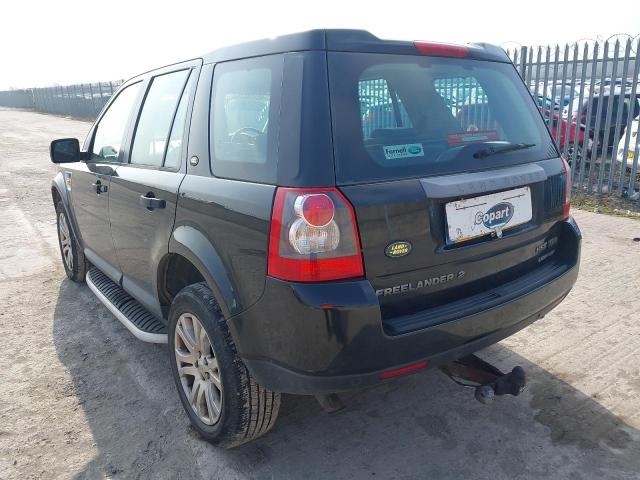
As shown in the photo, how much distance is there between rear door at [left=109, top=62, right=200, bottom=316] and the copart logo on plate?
4.79 ft

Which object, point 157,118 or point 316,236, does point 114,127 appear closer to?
point 157,118

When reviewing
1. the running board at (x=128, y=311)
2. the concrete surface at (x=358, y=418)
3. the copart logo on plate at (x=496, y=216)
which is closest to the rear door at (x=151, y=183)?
the running board at (x=128, y=311)

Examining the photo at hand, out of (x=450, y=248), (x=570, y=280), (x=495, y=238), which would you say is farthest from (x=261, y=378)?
(x=570, y=280)

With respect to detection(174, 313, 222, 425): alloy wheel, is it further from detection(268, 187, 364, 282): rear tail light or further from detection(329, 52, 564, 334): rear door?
detection(329, 52, 564, 334): rear door

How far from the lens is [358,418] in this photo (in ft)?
9.15

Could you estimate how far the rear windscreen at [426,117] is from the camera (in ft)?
6.65

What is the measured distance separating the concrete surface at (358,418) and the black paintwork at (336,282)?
60cm

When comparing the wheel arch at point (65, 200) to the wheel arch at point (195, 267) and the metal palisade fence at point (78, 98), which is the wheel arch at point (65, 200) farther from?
the metal palisade fence at point (78, 98)

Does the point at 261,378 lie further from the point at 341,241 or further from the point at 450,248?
the point at 450,248

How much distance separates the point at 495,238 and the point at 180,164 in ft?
5.21

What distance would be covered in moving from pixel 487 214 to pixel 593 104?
742 centimetres

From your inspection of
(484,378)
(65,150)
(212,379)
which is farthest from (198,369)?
(65,150)

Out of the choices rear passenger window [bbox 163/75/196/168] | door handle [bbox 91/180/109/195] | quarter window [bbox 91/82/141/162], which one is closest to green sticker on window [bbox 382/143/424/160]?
rear passenger window [bbox 163/75/196/168]

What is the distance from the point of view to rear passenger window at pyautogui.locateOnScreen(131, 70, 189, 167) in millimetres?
2875
